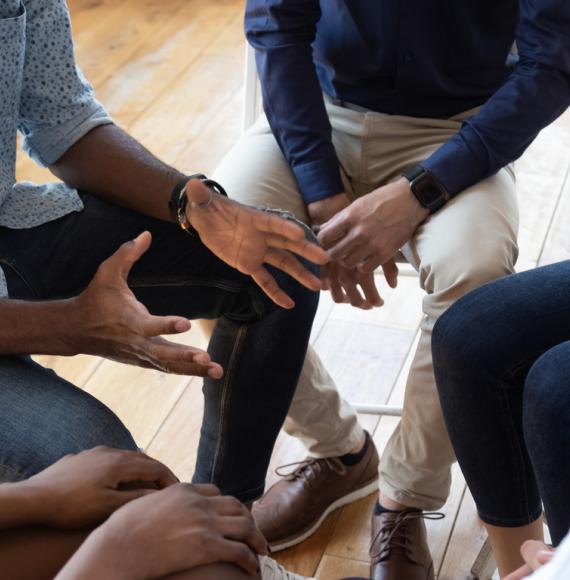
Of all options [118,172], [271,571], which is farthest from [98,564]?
[118,172]

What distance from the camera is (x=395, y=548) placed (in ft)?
4.88

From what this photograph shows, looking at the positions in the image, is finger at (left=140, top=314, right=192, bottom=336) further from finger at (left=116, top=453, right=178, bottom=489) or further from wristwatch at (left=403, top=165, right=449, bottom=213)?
wristwatch at (left=403, top=165, right=449, bottom=213)

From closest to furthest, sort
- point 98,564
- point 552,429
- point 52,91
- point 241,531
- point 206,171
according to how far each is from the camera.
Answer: point 98,564 < point 241,531 < point 552,429 < point 52,91 < point 206,171

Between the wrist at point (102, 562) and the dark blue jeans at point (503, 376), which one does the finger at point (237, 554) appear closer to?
the wrist at point (102, 562)

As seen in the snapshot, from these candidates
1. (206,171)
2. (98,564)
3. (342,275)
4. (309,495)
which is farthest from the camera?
(206,171)

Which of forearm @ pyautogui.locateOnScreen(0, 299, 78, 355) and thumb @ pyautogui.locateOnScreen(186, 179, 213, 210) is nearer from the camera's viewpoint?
forearm @ pyautogui.locateOnScreen(0, 299, 78, 355)

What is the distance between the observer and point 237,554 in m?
0.96

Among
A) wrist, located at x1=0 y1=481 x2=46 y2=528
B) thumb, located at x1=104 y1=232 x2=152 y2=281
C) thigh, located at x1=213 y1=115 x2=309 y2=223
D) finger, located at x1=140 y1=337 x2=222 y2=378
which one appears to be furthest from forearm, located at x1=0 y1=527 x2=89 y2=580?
thigh, located at x1=213 y1=115 x2=309 y2=223

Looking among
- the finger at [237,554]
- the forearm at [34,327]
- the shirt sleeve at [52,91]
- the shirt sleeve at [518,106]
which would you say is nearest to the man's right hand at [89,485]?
the finger at [237,554]

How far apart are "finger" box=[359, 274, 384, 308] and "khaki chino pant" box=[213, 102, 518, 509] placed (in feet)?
0.23

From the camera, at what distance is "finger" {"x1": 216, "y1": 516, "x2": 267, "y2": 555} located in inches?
38.9

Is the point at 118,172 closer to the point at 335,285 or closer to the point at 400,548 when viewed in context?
the point at 335,285

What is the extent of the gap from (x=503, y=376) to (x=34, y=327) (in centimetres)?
59

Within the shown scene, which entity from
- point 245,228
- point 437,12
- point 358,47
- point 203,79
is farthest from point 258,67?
point 203,79
